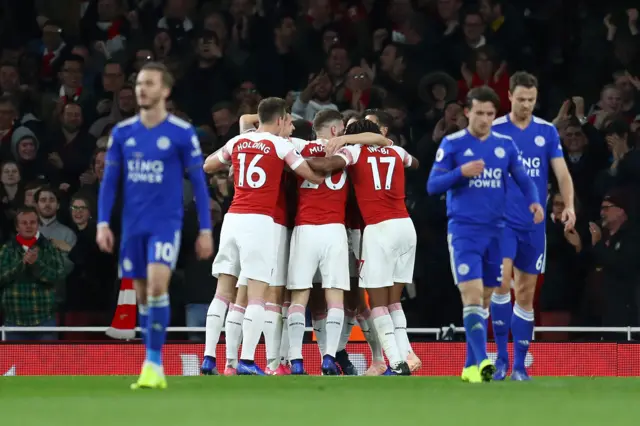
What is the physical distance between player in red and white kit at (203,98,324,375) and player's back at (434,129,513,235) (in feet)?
5.51

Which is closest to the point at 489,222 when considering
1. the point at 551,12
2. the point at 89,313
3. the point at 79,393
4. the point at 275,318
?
the point at 275,318

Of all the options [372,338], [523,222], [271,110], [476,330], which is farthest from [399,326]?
[271,110]

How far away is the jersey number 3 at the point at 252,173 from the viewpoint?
511 inches

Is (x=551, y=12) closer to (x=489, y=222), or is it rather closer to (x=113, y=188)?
(x=489, y=222)

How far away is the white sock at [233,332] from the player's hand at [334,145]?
5.52 ft

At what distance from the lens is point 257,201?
1301cm

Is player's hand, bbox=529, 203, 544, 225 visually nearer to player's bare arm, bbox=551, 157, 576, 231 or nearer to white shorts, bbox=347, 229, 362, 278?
player's bare arm, bbox=551, 157, 576, 231

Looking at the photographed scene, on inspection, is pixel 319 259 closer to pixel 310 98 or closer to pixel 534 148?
pixel 534 148

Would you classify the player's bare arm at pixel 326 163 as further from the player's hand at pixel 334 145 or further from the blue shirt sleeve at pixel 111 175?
the blue shirt sleeve at pixel 111 175

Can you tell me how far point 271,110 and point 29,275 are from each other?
4272 mm

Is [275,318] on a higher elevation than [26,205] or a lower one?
lower

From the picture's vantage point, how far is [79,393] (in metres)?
10.2

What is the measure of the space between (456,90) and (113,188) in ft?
26.8

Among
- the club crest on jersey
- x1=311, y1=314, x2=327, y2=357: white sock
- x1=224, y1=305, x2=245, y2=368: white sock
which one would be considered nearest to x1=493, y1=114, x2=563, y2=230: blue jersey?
x1=311, y1=314, x2=327, y2=357: white sock
